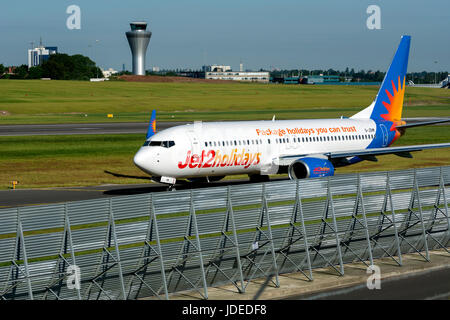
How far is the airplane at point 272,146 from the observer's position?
40.8 meters

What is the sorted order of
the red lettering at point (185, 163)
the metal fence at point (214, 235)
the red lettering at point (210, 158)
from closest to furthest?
the metal fence at point (214, 235)
the red lettering at point (185, 163)
the red lettering at point (210, 158)

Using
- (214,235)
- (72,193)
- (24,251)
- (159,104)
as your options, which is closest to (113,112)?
(159,104)

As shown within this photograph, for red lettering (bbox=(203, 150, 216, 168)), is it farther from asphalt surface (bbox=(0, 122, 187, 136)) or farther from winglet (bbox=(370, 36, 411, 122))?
asphalt surface (bbox=(0, 122, 187, 136))

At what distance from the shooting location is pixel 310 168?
43.2 meters

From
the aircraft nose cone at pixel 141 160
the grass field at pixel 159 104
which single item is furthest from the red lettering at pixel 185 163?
the grass field at pixel 159 104

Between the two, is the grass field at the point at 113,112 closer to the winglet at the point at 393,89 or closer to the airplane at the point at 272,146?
the winglet at the point at 393,89

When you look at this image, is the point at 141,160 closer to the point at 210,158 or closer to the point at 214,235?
the point at 210,158

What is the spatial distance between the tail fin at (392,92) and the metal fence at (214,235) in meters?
25.1

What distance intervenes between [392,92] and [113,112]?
8882 centimetres

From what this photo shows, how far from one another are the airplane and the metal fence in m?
14.4

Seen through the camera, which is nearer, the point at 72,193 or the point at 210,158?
the point at 210,158

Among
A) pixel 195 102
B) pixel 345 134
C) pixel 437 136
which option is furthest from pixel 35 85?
pixel 345 134

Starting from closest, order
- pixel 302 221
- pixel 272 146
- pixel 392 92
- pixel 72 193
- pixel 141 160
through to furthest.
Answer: pixel 302 221, pixel 141 160, pixel 72 193, pixel 272 146, pixel 392 92

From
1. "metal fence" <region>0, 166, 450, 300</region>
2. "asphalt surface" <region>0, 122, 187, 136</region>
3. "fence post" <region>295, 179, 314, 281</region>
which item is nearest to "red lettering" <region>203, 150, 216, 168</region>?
"metal fence" <region>0, 166, 450, 300</region>
